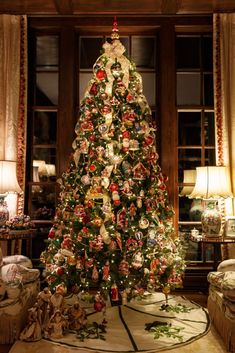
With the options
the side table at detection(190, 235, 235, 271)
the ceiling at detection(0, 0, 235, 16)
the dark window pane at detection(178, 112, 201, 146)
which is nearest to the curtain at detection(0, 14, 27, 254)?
the ceiling at detection(0, 0, 235, 16)

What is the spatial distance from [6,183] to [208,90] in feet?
8.61

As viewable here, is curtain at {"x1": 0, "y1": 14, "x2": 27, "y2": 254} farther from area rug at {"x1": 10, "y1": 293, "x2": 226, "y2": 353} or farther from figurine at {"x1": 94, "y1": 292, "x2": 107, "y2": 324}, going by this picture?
area rug at {"x1": 10, "y1": 293, "x2": 226, "y2": 353}

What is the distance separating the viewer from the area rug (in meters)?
2.61

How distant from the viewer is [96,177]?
3.35 metres

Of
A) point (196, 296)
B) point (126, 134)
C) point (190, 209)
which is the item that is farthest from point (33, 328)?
point (190, 209)

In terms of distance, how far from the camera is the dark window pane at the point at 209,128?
180 inches

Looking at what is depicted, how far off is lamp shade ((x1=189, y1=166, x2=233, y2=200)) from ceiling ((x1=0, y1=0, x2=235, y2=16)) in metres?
1.91

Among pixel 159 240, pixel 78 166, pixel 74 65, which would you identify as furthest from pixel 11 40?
pixel 159 240

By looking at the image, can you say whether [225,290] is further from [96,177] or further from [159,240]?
[96,177]

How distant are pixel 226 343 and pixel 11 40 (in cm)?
380

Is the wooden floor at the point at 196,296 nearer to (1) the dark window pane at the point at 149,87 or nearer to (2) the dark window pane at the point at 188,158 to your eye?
(2) the dark window pane at the point at 188,158

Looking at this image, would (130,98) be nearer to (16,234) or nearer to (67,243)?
(67,243)

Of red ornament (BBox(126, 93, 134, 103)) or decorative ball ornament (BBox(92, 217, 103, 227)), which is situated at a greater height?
red ornament (BBox(126, 93, 134, 103))

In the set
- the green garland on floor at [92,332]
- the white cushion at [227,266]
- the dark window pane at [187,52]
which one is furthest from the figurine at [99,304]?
the dark window pane at [187,52]
